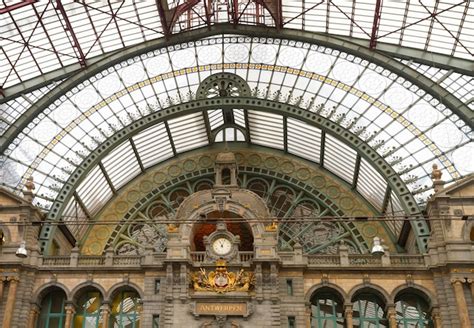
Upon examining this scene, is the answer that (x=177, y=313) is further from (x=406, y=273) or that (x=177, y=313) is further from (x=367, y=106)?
(x=367, y=106)

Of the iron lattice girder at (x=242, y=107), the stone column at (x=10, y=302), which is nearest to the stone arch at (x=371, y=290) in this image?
the iron lattice girder at (x=242, y=107)

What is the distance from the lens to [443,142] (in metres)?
45.4

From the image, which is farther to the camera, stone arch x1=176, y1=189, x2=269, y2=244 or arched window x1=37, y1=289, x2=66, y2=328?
stone arch x1=176, y1=189, x2=269, y2=244

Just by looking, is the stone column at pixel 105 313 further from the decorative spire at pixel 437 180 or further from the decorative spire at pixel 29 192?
the decorative spire at pixel 437 180

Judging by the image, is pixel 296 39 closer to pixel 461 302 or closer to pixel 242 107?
pixel 242 107

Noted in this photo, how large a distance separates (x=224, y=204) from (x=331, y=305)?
10182mm

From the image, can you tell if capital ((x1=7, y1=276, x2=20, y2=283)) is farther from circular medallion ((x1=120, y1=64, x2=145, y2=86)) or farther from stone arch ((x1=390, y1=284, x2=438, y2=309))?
stone arch ((x1=390, y1=284, x2=438, y2=309))

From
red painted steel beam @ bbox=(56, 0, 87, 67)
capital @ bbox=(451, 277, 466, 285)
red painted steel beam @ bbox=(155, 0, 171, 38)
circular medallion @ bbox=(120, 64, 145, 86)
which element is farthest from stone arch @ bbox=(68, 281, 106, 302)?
capital @ bbox=(451, 277, 466, 285)

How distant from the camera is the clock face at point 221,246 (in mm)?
40094

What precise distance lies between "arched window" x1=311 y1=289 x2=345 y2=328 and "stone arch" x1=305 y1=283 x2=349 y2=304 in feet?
1.13

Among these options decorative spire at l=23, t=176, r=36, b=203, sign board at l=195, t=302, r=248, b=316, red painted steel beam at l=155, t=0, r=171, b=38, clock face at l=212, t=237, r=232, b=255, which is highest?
red painted steel beam at l=155, t=0, r=171, b=38

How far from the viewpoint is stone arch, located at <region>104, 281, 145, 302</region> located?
39281 millimetres

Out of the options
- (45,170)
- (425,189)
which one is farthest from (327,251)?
(45,170)

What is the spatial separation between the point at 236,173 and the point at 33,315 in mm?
18022
